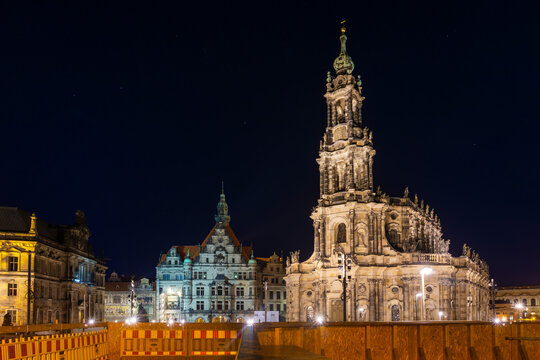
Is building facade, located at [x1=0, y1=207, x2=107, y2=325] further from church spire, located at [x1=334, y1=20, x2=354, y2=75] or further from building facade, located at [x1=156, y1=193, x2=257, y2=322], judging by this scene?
church spire, located at [x1=334, y1=20, x2=354, y2=75]

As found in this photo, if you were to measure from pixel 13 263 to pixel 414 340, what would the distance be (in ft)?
163

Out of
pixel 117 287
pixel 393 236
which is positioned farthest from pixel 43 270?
pixel 117 287

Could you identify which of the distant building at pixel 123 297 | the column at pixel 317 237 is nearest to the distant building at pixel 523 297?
the column at pixel 317 237

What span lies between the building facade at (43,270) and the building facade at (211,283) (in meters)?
14.2

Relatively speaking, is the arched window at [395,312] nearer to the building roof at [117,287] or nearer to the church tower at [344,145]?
the church tower at [344,145]

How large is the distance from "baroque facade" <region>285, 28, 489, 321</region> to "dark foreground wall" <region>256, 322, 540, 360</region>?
143 ft

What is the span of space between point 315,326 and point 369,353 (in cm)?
187

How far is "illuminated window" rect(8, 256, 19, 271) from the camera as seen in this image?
185 feet

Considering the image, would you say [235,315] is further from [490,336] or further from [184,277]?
[490,336]

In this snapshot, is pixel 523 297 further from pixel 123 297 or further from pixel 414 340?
pixel 414 340

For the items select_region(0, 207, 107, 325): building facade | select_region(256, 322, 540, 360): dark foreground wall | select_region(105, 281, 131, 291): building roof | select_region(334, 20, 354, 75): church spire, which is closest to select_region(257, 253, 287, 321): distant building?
select_region(105, 281, 131, 291): building roof

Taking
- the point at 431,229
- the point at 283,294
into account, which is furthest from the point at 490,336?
the point at 283,294

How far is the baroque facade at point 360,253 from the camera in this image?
6450 centimetres

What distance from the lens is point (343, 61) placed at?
75938mm
